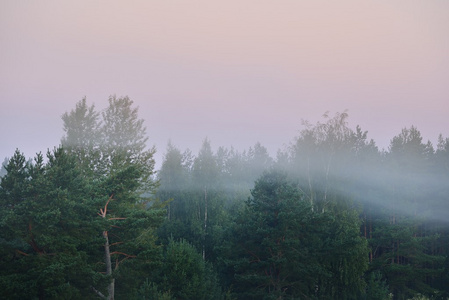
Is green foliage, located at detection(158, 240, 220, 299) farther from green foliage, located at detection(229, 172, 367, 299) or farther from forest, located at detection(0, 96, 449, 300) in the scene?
green foliage, located at detection(229, 172, 367, 299)

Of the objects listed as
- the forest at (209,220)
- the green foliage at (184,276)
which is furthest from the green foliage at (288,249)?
the green foliage at (184,276)

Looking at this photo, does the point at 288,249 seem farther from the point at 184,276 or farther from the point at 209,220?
the point at 209,220

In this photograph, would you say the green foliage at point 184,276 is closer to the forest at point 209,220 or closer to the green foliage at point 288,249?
the forest at point 209,220

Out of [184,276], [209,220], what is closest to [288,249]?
[184,276]

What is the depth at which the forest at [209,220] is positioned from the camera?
1925 centimetres

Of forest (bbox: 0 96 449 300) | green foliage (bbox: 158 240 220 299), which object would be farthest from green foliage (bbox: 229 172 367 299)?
green foliage (bbox: 158 240 220 299)

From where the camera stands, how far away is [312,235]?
95.8 feet

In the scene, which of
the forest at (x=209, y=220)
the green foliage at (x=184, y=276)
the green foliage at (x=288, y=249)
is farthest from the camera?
the green foliage at (x=288, y=249)

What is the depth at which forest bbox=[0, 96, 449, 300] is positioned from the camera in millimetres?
19250

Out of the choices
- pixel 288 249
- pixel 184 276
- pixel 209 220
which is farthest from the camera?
pixel 209 220

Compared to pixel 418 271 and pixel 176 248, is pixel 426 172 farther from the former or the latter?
pixel 176 248

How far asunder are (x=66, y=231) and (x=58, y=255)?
1.77 metres

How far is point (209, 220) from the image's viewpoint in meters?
45.2

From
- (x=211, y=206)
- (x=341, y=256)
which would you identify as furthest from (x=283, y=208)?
(x=211, y=206)
